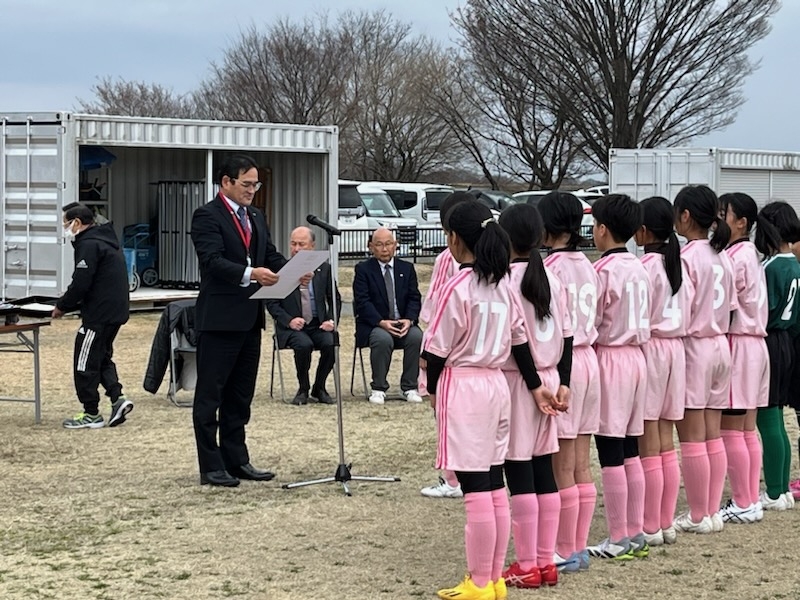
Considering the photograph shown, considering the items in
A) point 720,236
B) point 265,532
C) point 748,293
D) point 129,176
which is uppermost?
point 129,176

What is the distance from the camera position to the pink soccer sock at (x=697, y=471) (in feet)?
20.7

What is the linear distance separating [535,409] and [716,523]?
1720 mm

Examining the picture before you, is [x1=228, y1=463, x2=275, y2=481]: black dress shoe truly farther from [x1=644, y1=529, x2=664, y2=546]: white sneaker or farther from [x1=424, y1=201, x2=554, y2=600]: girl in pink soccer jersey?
[x1=424, y1=201, x2=554, y2=600]: girl in pink soccer jersey

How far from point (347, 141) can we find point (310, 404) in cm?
3575

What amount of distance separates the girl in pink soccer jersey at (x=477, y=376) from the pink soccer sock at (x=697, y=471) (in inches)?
60.6

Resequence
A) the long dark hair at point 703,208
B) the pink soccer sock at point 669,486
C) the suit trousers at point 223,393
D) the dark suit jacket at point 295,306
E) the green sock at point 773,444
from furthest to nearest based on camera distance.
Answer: the dark suit jacket at point 295,306 < the suit trousers at point 223,393 < the green sock at point 773,444 < the long dark hair at point 703,208 < the pink soccer sock at point 669,486

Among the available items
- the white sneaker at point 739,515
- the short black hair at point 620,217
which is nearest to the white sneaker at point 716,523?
the white sneaker at point 739,515

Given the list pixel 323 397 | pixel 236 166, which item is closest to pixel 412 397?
pixel 323 397

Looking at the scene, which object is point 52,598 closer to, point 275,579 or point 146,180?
point 275,579

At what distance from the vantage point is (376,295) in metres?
11.0

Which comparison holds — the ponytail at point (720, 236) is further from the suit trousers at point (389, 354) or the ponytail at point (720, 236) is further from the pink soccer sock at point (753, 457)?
the suit trousers at point (389, 354)

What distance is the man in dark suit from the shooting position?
7.36 m

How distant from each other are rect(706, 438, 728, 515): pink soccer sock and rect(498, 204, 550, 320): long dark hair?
164 cm

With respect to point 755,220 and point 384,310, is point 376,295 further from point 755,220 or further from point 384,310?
point 755,220
